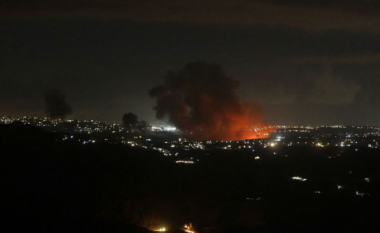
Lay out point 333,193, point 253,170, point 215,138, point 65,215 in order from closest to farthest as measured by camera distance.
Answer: point 65,215 < point 333,193 < point 253,170 < point 215,138

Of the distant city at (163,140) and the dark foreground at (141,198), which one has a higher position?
the distant city at (163,140)

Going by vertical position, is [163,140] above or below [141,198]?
above

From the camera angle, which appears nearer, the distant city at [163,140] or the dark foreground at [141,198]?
the dark foreground at [141,198]

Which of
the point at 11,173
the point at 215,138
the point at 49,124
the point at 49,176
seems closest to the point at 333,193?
the point at 49,176

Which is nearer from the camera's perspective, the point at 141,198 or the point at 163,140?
the point at 141,198

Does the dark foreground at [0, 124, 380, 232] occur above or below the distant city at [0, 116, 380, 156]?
below

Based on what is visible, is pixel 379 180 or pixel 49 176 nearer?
pixel 49 176

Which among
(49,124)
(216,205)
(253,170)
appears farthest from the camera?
(49,124)

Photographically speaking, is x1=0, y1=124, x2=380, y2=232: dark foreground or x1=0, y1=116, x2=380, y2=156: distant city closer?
x1=0, y1=124, x2=380, y2=232: dark foreground

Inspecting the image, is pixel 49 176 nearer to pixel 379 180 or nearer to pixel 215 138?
pixel 379 180

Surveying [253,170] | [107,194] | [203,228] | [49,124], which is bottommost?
[203,228]

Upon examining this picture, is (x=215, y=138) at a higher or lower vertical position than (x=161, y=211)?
higher
